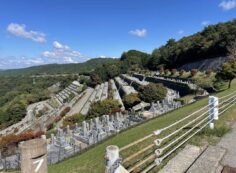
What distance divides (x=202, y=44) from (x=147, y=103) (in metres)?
35.3

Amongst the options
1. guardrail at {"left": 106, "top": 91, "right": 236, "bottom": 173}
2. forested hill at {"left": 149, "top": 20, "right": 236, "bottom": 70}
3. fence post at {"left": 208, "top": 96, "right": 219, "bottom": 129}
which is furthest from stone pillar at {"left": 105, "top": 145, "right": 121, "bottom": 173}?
forested hill at {"left": 149, "top": 20, "right": 236, "bottom": 70}

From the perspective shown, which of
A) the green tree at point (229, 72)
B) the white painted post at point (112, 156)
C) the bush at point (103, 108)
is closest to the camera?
the white painted post at point (112, 156)

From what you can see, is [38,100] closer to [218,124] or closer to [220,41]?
[220,41]

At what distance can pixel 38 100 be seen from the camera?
9462 centimetres

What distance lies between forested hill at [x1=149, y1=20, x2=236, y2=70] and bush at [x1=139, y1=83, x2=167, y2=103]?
25.3 metres

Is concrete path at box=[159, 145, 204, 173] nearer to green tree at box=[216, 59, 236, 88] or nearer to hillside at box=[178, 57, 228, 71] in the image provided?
green tree at box=[216, 59, 236, 88]

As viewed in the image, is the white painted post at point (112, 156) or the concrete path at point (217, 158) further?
the concrete path at point (217, 158)

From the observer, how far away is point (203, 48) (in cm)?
5919

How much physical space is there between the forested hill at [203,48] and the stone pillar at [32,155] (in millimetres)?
52234

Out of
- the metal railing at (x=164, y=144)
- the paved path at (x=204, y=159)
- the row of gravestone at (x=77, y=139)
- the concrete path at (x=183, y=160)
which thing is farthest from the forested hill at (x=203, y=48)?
the concrete path at (x=183, y=160)

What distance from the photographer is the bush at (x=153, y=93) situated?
31.6m

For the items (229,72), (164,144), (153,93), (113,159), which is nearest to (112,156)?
(113,159)

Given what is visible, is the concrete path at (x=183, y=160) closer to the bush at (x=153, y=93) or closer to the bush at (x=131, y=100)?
the bush at (x=153, y=93)

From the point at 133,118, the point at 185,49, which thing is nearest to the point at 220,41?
the point at 185,49
